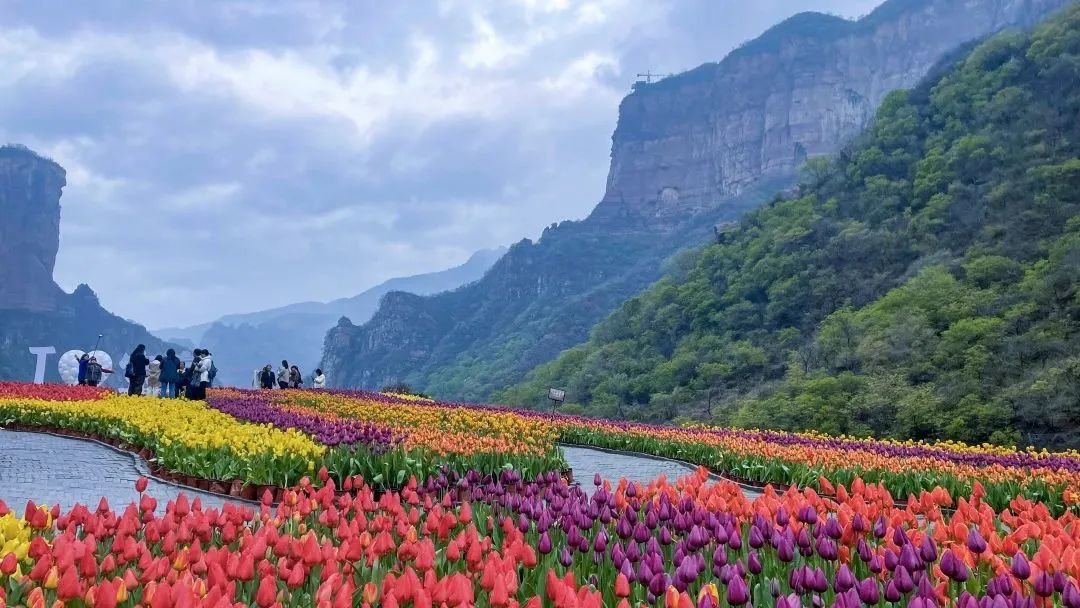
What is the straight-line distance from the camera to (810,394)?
28250 millimetres

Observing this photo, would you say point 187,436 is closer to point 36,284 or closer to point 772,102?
point 772,102

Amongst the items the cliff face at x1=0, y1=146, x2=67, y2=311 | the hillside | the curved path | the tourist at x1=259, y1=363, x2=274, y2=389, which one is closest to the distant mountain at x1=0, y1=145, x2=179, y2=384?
the cliff face at x1=0, y1=146, x2=67, y2=311

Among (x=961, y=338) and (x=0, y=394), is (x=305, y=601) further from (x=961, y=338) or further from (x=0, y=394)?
(x=961, y=338)

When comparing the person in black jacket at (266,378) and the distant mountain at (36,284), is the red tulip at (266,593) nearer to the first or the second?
the person in black jacket at (266,378)

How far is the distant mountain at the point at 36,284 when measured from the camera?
133250mm

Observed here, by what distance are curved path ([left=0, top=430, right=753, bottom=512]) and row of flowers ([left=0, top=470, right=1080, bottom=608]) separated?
103 inches

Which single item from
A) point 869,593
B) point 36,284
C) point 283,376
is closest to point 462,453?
point 869,593

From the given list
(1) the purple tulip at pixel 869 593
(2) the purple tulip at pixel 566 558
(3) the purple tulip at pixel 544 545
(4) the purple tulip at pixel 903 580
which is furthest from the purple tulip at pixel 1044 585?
(3) the purple tulip at pixel 544 545

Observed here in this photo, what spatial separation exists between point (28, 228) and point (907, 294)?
154662 millimetres

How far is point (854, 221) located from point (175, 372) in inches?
1522

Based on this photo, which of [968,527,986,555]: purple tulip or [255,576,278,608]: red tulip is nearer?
[255,576,278,608]: red tulip

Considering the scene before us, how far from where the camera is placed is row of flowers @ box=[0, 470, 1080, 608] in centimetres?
296

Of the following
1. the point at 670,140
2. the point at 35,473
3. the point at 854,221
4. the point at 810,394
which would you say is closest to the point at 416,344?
the point at 670,140

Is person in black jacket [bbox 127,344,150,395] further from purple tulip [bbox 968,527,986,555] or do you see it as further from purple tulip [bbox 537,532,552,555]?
purple tulip [bbox 968,527,986,555]
